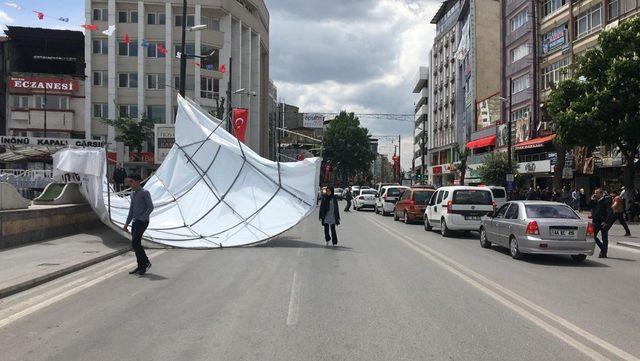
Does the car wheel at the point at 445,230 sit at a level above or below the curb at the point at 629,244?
above

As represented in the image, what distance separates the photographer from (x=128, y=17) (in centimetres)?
5728

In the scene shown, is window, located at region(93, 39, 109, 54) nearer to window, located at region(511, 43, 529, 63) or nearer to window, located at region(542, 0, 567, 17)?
window, located at region(511, 43, 529, 63)

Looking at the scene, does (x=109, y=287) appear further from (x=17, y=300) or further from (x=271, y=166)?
(x=271, y=166)

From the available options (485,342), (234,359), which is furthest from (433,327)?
(234,359)

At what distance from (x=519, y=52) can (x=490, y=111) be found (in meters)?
7.62

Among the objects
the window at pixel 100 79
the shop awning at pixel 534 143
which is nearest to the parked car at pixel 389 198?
the shop awning at pixel 534 143

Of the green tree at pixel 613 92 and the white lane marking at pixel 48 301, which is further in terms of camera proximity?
the green tree at pixel 613 92

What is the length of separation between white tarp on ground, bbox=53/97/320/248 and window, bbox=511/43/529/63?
36.2 meters

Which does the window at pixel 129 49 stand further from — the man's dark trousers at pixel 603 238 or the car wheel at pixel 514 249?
the man's dark trousers at pixel 603 238

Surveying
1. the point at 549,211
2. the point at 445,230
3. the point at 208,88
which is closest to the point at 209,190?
the point at 445,230

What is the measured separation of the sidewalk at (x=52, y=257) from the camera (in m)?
9.58

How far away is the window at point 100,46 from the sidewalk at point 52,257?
44967mm

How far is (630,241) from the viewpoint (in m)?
18.3

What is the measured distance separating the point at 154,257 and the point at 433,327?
8.52m
